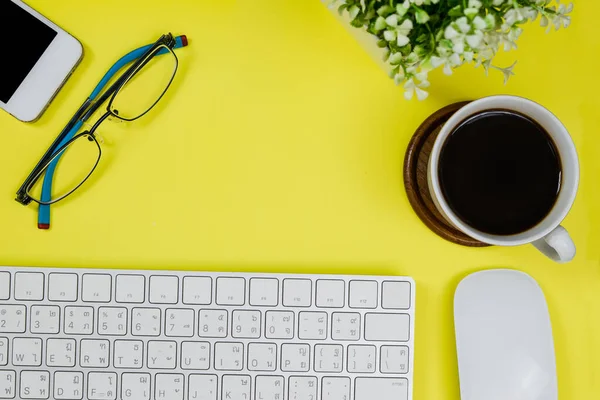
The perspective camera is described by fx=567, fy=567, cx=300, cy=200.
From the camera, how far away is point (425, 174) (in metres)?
0.62

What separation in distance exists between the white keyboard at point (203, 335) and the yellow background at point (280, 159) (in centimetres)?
3

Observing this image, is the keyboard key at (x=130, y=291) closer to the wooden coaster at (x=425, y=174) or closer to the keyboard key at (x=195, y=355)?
the keyboard key at (x=195, y=355)

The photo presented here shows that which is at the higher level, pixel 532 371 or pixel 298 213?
pixel 298 213

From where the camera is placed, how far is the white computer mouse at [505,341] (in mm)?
631

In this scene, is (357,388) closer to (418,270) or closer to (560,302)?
(418,270)

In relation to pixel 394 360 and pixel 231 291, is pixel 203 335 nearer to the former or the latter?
pixel 231 291

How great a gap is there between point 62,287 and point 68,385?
0.35 ft

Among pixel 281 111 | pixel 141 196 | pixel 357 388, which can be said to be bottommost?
pixel 357 388

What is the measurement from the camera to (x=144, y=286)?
24.8 inches

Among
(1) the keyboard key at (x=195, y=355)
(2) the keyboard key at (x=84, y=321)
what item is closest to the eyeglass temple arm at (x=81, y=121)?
(2) the keyboard key at (x=84, y=321)

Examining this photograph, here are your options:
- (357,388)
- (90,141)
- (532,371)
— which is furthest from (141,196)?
(532,371)

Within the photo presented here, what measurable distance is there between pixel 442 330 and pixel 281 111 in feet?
1.03

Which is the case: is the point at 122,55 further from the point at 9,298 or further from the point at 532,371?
the point at 532,371

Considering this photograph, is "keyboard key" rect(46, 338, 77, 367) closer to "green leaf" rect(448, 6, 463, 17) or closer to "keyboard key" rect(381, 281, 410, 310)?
"keyboard key" rect(381, 281, 410, 310)
